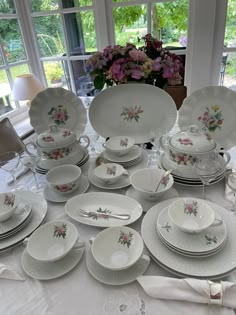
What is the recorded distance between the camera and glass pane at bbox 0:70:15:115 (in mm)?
2160

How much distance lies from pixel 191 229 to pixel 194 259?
0.20 feet

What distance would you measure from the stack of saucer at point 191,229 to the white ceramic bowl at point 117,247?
0.06m

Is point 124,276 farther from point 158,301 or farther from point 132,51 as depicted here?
point 132,51

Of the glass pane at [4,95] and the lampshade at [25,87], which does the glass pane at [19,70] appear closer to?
the glass pane at [4,95]

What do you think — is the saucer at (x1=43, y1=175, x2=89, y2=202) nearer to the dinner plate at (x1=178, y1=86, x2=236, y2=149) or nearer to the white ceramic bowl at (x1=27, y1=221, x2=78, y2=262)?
the white ceramic bowl at (x1=27, y1=221, x2=78, y2=262)

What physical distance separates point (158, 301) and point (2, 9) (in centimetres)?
251

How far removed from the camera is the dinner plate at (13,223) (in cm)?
59

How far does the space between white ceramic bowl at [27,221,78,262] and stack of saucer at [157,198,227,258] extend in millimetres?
205

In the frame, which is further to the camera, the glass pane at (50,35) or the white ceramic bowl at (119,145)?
the glass pane at (50,35)

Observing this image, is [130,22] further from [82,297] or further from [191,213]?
[82,297]

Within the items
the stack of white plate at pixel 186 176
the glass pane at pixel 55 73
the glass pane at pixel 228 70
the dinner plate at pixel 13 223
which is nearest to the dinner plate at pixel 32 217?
the dinner plate at pixel 13 223

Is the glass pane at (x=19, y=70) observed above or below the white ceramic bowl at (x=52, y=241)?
above

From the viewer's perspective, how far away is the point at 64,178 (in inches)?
30.1

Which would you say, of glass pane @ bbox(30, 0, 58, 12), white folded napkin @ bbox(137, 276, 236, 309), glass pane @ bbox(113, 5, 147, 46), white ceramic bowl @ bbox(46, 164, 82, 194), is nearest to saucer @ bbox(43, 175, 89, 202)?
white ceramic bowl @ bbox(46, 164, 82, 194)
